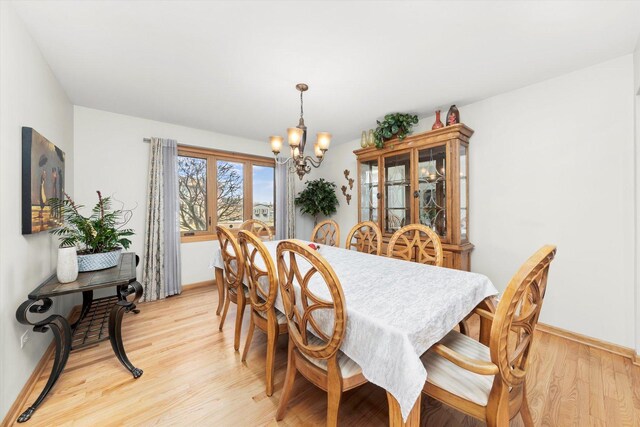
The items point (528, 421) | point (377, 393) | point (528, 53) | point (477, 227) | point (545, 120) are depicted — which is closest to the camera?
point (528, 421)

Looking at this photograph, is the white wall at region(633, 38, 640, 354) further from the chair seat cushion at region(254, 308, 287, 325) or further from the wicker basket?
the wicker basket

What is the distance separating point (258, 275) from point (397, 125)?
2.42m

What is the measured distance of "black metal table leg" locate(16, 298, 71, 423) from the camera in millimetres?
1410

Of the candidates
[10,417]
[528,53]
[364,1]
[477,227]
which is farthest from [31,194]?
[477,227]

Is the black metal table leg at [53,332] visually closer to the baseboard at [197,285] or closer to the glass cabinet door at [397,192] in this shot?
the baseboard at [197,285]

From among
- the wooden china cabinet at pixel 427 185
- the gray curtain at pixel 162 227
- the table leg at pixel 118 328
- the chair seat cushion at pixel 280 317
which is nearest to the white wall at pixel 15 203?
the table leg at pixel 118 328

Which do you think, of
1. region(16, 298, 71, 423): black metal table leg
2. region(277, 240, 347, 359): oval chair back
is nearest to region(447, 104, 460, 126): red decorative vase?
region(277, 240, 347, 359): oval chair back

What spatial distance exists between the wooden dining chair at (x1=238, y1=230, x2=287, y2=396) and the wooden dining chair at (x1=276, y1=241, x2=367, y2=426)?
20cm

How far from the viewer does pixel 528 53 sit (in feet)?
6.16

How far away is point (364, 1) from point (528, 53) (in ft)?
4.71

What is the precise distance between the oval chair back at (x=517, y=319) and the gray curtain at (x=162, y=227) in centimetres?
358

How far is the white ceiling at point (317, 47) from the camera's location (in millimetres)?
1474

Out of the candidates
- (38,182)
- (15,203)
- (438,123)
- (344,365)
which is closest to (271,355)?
(344,365)

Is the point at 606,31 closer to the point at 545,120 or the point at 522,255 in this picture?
the point at 545,120
